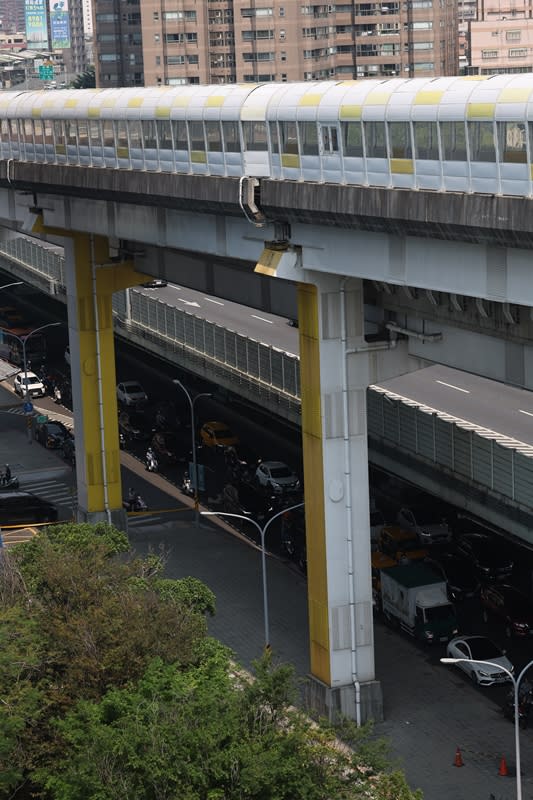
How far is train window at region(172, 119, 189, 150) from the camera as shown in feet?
163

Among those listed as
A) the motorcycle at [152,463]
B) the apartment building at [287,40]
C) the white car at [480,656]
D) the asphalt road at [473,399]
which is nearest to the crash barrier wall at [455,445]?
the asphalt road at [473,399]

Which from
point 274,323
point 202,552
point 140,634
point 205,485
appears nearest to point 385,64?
point 274,323

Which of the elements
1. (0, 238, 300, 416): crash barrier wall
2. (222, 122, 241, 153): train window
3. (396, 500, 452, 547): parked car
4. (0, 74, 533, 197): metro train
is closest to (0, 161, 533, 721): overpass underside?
(0, 74, 533, 197): metro train

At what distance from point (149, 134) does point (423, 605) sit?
1808 centimetres

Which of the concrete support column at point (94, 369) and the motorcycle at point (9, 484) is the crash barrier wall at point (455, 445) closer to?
the concrete support column at point (94, 369)

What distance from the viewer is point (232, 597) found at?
5775cm

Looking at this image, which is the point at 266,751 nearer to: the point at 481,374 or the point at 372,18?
the point at 481,374

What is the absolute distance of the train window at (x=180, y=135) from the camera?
4969 centimetres

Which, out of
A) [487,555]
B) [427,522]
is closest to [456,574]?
[487,555]

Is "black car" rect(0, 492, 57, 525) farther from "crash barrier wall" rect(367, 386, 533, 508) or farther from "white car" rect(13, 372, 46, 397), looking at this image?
"white car" rect(13, 372, 46, 397)

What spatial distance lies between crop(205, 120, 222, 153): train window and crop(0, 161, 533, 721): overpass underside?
113cm

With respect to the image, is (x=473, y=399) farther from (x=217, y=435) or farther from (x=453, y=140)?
(x=453, y=140)

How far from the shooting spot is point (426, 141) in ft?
124

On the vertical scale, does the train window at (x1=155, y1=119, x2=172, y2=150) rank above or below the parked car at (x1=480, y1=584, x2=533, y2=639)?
→ above
